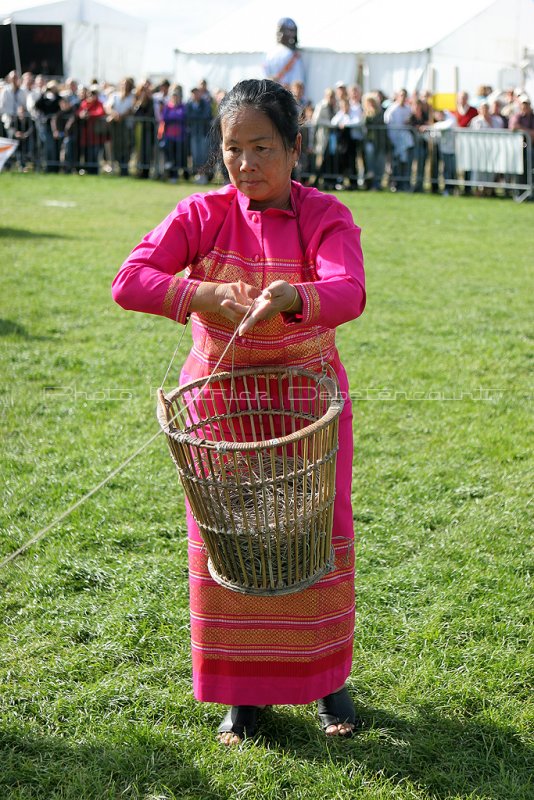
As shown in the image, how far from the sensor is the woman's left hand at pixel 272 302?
246cm

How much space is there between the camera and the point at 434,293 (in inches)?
350

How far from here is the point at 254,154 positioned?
8.66 ft

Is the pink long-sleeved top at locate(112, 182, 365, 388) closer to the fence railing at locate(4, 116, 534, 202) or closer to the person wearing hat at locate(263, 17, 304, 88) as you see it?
the fence railing at locate(4, 116, 534, 202)

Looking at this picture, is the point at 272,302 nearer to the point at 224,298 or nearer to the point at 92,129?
the point at 224,298

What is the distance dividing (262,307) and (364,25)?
67.5 ft

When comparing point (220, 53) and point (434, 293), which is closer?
point (434, 293)

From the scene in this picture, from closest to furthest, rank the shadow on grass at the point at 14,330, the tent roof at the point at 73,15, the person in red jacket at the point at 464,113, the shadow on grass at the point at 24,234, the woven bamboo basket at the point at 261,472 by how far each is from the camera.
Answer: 1. the woven bamboo basket at the point at 261,472
2. the shadow on grass at the point at 14,330
3. the shadow on grass at the point at 24,234
4. the person in red jacket at the point at 464,113
5. the tent roof at the point at 73,15

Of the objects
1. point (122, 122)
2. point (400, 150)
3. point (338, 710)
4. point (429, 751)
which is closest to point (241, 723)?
point (338, 710)

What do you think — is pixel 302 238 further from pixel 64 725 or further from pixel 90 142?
pixel 90 142

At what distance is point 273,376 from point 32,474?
235cm

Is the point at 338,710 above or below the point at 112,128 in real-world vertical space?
below

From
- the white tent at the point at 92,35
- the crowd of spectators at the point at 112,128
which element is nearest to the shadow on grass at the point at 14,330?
the crowd of spectators at the point at 112,128

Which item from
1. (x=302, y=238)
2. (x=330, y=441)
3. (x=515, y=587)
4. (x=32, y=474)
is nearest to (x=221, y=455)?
(x=330, y=441)

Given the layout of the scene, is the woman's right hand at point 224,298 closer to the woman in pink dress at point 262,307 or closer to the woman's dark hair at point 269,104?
the woman in pink dress at point 262,307
